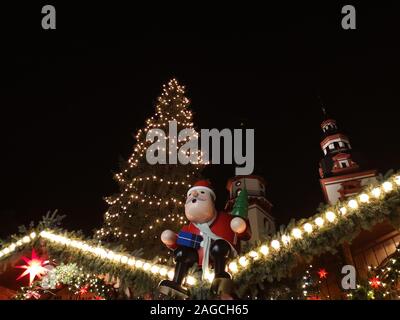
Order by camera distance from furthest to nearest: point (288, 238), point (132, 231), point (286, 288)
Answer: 1. point (132, 231)
2. point (286, 288)
3. point (288, 238)

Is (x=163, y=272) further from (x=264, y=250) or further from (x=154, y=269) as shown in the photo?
(x=264, y=250)

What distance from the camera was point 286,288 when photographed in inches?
149

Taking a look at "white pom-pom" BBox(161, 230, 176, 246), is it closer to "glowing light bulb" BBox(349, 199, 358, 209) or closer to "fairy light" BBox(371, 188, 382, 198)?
"glowing light bulb" BBox(349, 199, 358, 209)

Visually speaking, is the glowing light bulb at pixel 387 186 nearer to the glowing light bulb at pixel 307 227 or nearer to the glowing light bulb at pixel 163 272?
the glowing light bulb at pixel 307 227

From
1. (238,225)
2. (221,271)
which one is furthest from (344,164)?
(221,271)

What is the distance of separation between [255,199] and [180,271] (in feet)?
84.5

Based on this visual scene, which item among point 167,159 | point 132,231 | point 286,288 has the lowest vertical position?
point 286,288

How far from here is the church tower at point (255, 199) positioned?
1118 inches

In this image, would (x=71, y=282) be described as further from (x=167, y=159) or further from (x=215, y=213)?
(x=167, y=159)

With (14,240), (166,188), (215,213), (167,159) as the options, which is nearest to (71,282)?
(14,240)

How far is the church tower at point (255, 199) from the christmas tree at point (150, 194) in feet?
53.4

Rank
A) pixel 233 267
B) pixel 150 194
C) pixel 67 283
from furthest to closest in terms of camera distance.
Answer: pixel 150 194
pixel 67 283
pixel 233 267

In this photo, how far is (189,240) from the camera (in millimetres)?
4344

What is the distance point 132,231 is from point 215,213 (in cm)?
681
